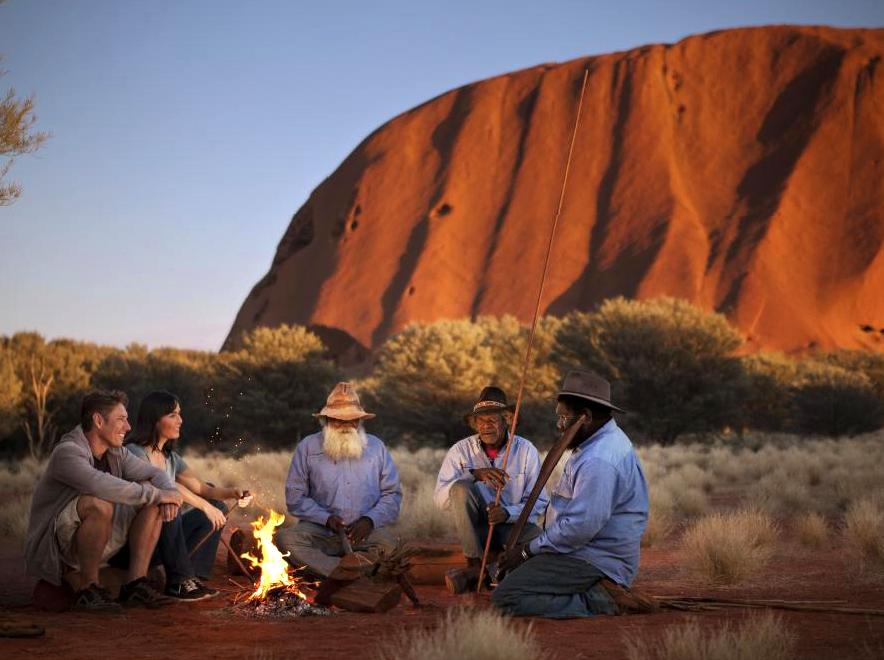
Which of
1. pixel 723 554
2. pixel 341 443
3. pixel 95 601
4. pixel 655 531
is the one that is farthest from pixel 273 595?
pixel 655 531

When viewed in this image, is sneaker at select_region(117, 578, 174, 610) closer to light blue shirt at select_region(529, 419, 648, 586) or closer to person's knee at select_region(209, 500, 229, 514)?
person's knee at select_region(209, 500, 229, 514)

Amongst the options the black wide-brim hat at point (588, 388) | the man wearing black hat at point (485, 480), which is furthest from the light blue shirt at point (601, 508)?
the man wearing black hat at point (485, 480)

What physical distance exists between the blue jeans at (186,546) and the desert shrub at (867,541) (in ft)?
17.8

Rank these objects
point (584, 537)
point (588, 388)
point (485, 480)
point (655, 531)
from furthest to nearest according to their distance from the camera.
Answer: point (655, 531) → point (485, 480) → point (588, 388) → point (584, 537)

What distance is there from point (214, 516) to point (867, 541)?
19.6 feet

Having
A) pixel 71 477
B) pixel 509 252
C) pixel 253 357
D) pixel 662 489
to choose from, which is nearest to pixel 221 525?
pixel 71 477

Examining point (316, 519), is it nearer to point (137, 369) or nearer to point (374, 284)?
point (137, 369)

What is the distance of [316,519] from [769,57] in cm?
5638

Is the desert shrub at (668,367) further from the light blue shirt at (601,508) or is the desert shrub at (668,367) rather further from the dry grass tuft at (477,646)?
the dry grass tuft at (477,646)

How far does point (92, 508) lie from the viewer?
682cm

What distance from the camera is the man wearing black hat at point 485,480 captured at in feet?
26.2

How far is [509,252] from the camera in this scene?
56.1 m

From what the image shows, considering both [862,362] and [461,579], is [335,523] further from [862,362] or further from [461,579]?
[862,362]

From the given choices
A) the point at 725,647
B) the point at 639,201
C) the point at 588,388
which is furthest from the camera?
the point at 639,201
